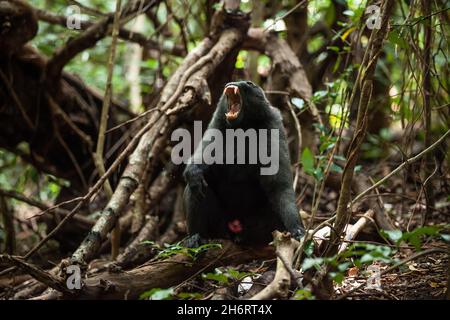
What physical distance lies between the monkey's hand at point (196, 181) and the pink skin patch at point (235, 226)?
0.47m

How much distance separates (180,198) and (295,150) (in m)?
1.70

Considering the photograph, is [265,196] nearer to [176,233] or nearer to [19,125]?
[176,233]

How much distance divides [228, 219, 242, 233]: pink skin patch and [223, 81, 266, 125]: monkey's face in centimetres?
91

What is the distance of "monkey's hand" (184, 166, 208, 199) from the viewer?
457 centimetres

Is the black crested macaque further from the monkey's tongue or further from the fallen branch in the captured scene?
the fallen branch

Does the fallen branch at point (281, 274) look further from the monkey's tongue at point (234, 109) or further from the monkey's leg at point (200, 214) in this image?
the monkey's tongue at point (234, 109)

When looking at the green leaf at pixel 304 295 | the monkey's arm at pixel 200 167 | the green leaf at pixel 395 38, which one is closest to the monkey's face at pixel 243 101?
the monkey's arm at pixel 200 167

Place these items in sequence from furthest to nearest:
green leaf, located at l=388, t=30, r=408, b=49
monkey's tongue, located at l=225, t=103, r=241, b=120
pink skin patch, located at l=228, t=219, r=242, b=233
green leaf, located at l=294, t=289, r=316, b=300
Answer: pink skin patch, located at l=228, t=219, r=242, b=233, monkey's tongue, located at l=225, t=103, r=241, b=120, green leaf, located at l=388, t=30, r=408, b=49, green leaf, located at l=294, t=289, r=316, b=300

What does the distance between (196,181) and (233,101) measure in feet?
2.68

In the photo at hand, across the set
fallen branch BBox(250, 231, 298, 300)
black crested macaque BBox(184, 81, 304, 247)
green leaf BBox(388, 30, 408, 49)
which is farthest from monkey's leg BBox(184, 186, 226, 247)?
green leaf BBox(388, 30, 408, 49)

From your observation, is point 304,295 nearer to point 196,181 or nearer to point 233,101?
point 196,181

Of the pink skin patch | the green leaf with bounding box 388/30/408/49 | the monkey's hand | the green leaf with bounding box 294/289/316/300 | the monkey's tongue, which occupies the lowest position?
the pink skin patch

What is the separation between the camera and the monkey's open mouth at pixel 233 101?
15.1ft

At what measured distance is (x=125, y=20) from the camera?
21.2ft
